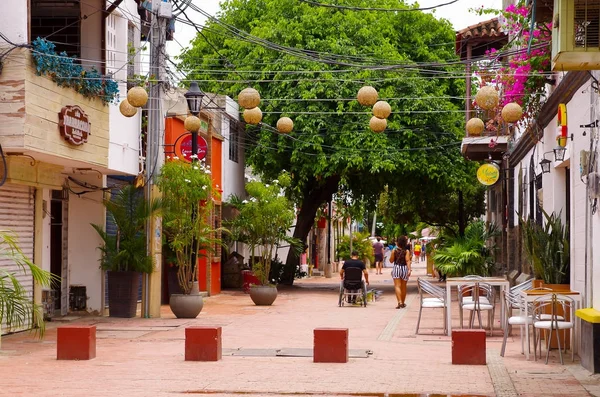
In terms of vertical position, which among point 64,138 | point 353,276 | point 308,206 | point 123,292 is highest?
point 64,138

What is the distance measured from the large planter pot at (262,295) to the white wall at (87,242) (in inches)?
191

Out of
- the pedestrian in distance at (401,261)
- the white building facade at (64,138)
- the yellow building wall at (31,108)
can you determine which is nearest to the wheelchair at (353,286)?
the pedestrian in distance at (401,261)

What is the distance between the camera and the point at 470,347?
44.1 ft

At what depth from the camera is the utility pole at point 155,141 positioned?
68.6 ft

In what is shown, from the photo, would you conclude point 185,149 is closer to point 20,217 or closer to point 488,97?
point 20,217

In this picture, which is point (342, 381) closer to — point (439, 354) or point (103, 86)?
point (439, 354)

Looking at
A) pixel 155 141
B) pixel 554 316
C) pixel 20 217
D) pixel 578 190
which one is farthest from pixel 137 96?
pixel 554 316

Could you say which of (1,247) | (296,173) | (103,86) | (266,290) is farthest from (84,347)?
(296,173)

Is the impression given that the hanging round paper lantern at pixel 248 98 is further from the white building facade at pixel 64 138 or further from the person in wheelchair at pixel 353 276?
the person in wheelchair at pixel 353 276

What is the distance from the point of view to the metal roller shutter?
17859 millimetres

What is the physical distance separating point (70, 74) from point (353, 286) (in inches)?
428

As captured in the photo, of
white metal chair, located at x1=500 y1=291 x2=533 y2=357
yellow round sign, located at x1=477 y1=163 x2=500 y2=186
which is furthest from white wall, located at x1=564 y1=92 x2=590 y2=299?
yellow round sign, located at x1=477 y1=163 x2=500 y2=186

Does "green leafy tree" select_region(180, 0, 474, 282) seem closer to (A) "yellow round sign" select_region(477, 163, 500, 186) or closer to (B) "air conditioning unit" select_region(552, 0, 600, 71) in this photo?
(A) "yellow round sign" select_region(477, 163, 500, 186)

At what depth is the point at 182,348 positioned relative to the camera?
51.8ft
